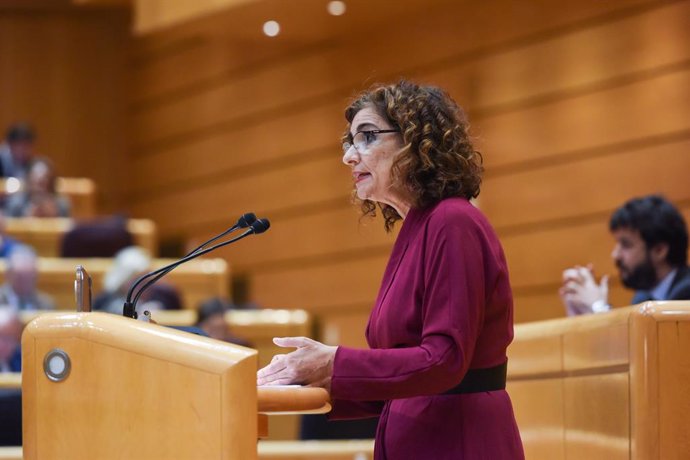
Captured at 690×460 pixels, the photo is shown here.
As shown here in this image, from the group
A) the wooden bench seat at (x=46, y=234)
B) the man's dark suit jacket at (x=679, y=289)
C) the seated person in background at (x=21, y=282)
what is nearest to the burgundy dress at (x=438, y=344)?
the man's dark suit jacket at (x=679, y=289)

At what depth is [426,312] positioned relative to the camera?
71.8 inches

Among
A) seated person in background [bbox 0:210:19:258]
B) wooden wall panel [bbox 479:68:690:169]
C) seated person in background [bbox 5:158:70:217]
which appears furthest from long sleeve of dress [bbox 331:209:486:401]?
seated person in background [bbox 5:158:70:217]

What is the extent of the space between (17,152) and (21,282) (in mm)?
2244

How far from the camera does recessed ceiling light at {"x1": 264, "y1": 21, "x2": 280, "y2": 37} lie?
6668mm

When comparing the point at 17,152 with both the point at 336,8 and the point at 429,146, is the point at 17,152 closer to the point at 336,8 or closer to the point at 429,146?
the point at 336,8

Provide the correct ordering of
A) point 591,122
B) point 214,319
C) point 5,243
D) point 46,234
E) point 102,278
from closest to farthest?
point 214,319 → point 591,122 → point 102,278 → point 5,243 → point 46,234

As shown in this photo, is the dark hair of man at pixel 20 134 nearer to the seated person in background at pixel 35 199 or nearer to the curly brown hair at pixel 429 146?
the seated person in background at pixel 35 199

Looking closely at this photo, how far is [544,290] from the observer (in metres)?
5.65

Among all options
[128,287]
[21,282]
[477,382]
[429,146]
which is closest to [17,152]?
[21,282]

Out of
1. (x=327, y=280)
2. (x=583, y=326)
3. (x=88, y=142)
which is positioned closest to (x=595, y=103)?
(x=327, y=280)

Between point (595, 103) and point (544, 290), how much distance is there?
96 centimetres

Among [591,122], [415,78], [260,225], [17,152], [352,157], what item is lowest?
[260,225]

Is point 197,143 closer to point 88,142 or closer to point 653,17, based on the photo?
point 88,142

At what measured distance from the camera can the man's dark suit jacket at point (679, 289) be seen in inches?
125
